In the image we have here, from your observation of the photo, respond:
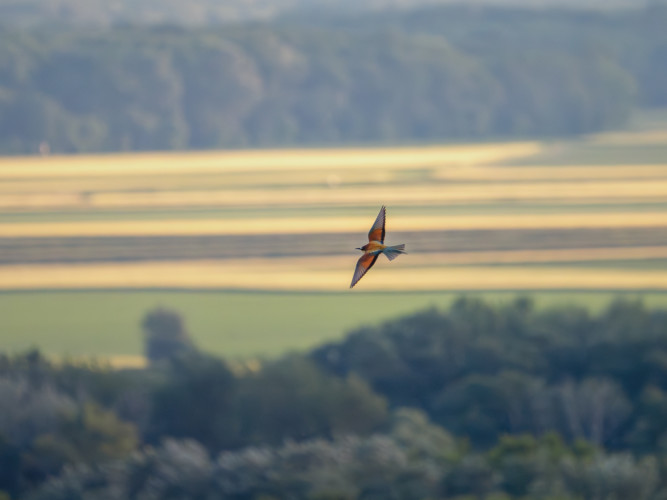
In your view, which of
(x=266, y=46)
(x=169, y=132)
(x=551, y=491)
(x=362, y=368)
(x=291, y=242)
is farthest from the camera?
(x=266, y=46)

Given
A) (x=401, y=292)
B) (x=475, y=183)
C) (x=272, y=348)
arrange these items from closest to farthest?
(x=272, y=348), (x=401, y=292), (x=475, y=183)

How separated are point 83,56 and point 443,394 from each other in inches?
3515

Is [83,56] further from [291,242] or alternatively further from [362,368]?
[362,368]

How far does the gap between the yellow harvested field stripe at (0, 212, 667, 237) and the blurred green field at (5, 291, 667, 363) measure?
9924 millimetres

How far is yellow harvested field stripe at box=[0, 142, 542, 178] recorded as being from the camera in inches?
3659

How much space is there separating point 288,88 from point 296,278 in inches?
2858

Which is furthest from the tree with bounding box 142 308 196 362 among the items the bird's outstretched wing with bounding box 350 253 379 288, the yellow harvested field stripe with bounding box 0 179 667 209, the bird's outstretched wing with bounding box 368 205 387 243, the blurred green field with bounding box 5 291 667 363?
the bird's outstretched wing with bounding box 350 253 379 288

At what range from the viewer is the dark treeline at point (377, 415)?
27.0 metres

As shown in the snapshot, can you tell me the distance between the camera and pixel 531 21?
531 feet

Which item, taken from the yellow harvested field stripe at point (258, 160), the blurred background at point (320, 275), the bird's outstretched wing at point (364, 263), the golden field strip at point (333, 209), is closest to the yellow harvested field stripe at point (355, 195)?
the golden field strip at point (333, 209)

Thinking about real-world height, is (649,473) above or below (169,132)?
below

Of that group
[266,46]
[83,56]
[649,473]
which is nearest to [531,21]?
[266,46]

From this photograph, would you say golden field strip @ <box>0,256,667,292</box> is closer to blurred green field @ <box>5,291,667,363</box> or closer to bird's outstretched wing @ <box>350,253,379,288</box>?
blurred green field @ <box>5,291,667,363</box>

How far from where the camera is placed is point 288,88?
125875 millimetres
